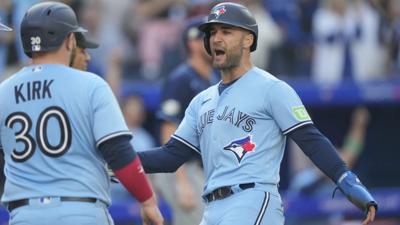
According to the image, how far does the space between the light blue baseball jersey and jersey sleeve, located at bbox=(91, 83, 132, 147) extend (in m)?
0.74

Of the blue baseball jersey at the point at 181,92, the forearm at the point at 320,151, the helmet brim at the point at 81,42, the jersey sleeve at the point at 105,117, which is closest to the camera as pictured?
the jersey sleeve at the point at 105,117

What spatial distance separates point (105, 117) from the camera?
5.91 m

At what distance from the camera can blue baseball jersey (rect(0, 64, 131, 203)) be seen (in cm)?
591

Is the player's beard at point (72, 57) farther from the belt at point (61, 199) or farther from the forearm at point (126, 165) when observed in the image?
the belt at point (61, 199)

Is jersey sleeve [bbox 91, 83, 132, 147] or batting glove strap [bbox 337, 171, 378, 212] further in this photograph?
batting glove strap [bbox 337, 171, 378, 212]

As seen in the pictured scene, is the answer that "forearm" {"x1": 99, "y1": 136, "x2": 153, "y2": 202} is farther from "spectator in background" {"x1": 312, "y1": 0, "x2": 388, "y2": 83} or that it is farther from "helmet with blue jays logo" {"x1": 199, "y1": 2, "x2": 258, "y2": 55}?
"spectator in background" {"x1": 312, "y1": 0, "x2": 388, "y2": 83}

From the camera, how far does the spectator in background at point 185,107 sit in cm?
880

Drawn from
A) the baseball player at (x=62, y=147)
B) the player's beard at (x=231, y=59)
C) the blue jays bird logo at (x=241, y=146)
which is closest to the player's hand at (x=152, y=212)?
the baseball player at (x=62, y=147)

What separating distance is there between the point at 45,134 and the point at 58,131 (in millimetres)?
70

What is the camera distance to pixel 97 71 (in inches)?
482

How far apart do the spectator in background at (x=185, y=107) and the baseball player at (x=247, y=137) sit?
2051mm

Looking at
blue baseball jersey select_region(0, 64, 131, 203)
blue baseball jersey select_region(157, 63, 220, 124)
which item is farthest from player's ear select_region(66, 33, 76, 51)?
blue baseball jersey select_region(157, 63, 220, 124)

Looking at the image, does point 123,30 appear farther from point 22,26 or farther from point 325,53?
point 22,26

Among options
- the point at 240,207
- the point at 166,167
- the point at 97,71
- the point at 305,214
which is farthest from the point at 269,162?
the point at 97,71
